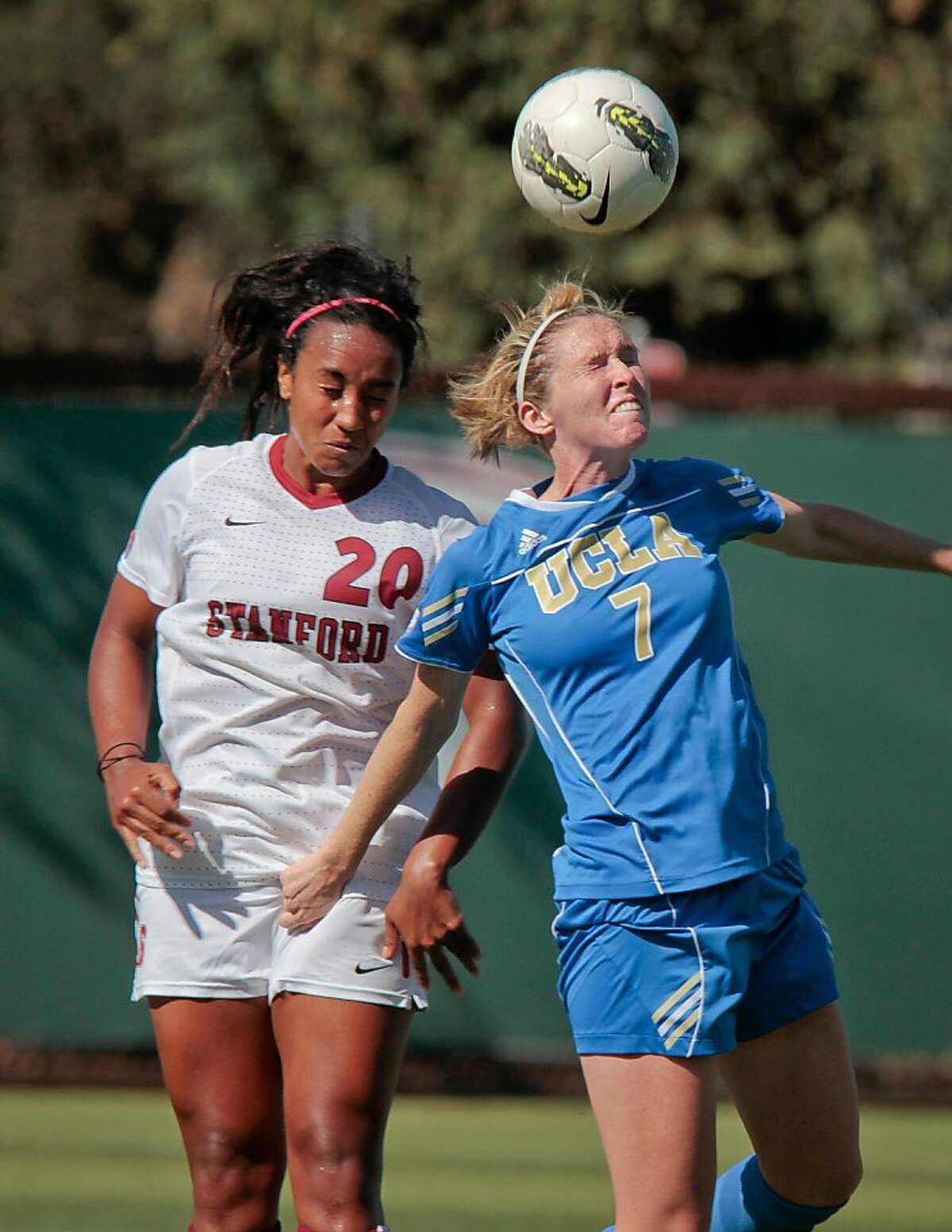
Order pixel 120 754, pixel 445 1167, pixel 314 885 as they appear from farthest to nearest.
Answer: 1. pixel 445 1167
2. pixel 120 754
3. pixel 314 885

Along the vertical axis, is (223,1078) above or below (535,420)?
below

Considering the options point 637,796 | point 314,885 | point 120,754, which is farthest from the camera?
point 120,754

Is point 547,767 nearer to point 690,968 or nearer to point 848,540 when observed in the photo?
point 848,540

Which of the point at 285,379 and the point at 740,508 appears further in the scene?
the point at 285,379

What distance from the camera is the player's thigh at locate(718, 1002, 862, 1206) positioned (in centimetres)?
405

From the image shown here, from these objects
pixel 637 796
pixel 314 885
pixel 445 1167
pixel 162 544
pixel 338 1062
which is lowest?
pixel 445 1167

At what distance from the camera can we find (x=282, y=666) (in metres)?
4.25

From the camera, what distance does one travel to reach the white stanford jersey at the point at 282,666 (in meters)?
4.25

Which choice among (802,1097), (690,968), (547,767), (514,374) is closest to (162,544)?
(514,374)

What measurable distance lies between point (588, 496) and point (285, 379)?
77 cm

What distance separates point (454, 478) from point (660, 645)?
185 inches

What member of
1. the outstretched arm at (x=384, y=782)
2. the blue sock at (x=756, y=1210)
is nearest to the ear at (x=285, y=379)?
the outstretched arm at (x=384, y=782)

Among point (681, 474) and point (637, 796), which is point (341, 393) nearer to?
point (681, 474)

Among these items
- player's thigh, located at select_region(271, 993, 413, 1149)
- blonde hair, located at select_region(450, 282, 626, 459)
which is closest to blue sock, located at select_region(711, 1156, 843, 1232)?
player's thigh, located at select_region(271, 993, 413, 1149)
